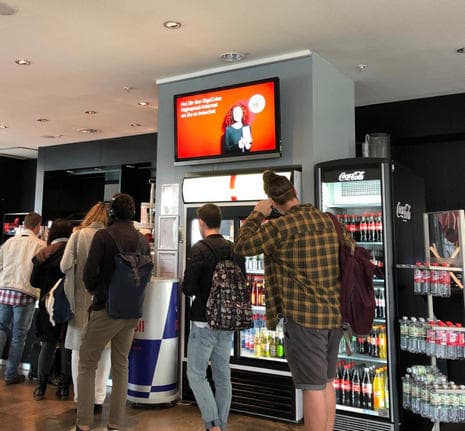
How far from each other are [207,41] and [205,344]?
7.71ft

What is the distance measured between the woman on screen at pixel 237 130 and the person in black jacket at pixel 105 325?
128cm

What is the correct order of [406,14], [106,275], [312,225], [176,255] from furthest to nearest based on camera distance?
1. [176,255]
2. [406,14]
3. [106,275]
4. [312,225]

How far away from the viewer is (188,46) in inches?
151

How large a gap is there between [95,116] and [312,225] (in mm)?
4591

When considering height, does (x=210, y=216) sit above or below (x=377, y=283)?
above

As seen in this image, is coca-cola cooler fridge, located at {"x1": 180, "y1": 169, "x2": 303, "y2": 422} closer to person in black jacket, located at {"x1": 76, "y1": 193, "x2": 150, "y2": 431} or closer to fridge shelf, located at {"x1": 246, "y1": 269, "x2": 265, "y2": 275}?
fridge shelf, located at {"x1": 246, "y1": 269, "x2": 265, "y2": 275}

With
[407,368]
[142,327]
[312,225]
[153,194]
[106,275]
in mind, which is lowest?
[407,368]

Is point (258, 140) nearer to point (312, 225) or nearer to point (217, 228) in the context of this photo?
point (217, 228)

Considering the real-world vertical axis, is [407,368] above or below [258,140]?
below

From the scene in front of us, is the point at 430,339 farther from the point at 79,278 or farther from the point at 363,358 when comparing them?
the point at 79,278

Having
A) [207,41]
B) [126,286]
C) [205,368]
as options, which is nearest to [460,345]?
[205,368]

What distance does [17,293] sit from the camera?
4.50 metres

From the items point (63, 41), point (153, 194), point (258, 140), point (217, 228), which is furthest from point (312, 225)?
point (153, 194)

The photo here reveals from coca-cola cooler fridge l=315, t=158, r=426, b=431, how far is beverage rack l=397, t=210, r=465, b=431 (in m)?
0.12
